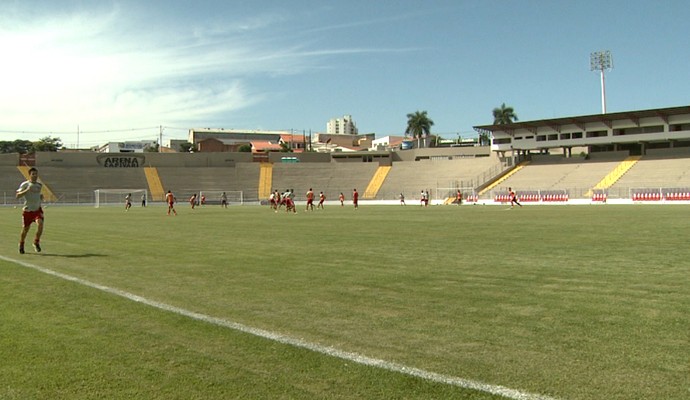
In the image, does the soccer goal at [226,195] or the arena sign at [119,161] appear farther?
the arena sign at [119,161]

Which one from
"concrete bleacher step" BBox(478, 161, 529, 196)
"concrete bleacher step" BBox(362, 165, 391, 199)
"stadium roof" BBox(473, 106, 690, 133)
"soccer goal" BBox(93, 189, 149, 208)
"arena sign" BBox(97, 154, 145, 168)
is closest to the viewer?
"stadium roof" BBox(473, 106, 690, 133)

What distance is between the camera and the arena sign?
85.0 metres

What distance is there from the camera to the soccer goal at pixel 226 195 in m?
74.6

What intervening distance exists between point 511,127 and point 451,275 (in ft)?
233

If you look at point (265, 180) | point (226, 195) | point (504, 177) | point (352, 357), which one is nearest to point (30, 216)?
point (352, 357)

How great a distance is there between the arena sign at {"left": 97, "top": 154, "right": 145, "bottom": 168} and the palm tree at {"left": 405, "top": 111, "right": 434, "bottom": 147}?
61.8 meters

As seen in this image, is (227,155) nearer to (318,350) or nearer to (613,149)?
(613,149)

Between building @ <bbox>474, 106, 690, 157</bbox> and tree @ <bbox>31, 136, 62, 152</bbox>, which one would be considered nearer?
building @ <bbox>474, 106, 690, 157</bbox>

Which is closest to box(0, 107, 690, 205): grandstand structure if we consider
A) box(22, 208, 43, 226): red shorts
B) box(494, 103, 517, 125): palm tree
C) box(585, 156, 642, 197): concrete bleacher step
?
box(585, 156, 642, 197): concrete bleacher step

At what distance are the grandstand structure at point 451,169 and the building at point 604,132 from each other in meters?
0.12

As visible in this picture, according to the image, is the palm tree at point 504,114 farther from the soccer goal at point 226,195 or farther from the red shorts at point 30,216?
the red shorts at point 30,216

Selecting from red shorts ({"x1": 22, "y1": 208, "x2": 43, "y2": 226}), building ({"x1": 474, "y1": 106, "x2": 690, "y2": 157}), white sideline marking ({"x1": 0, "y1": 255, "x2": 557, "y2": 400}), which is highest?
building ({"x1": 474, "y1": 106, "x2": 690, "y2": 157})

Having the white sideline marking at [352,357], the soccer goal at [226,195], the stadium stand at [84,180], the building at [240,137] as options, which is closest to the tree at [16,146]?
the building at [240,137]

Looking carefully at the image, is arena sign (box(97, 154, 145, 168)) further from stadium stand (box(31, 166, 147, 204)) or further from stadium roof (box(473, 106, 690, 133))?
stadium roof (box(473, 106, 690, 133))
